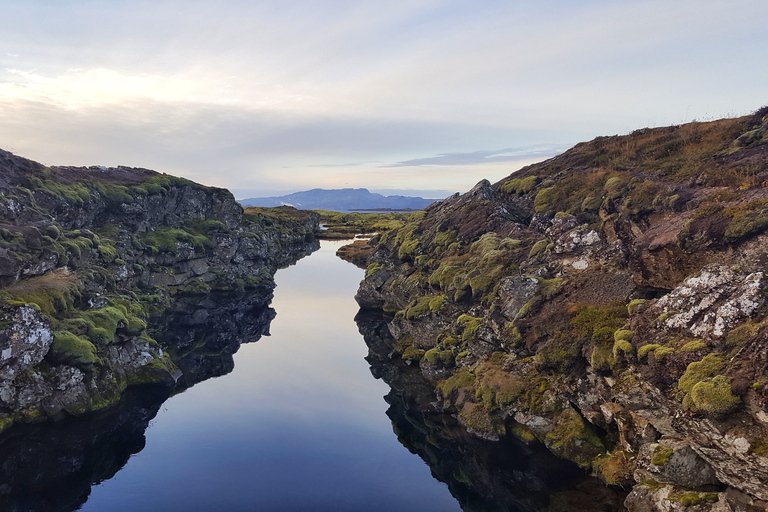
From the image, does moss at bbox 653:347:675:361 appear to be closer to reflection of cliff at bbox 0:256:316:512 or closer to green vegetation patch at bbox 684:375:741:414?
green vegetation patch at bbox 684:375:741:414

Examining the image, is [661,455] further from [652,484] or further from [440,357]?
[440,357]

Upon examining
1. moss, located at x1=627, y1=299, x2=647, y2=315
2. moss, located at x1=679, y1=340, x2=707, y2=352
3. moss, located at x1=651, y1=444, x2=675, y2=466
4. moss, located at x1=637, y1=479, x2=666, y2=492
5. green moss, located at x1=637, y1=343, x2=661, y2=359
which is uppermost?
moss, located at x1=627, y1=299, x2=647, y2=315

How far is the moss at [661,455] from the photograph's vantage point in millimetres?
25141

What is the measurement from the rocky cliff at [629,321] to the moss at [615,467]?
0.29 ft

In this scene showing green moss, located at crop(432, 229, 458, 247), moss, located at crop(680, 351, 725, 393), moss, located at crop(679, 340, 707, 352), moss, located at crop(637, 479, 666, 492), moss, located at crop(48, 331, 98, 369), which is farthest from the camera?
green moss, located at crop(432, 229, 458, 247)

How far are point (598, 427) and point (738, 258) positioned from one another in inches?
583

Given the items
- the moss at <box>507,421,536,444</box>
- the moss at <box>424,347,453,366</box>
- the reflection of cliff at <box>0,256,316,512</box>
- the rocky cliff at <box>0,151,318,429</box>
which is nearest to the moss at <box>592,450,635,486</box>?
the moss at <box>507,421,536,444</box>

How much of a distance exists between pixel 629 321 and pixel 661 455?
995 cm

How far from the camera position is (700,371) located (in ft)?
80.2

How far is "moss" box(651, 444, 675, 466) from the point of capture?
82.5ft

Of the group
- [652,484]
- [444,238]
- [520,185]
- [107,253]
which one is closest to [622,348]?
[652,484]

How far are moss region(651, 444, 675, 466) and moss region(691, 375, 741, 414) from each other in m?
3.64

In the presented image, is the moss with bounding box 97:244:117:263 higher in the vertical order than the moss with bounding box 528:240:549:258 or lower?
higher

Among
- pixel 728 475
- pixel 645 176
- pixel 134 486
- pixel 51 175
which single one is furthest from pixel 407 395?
pixel 51 175
